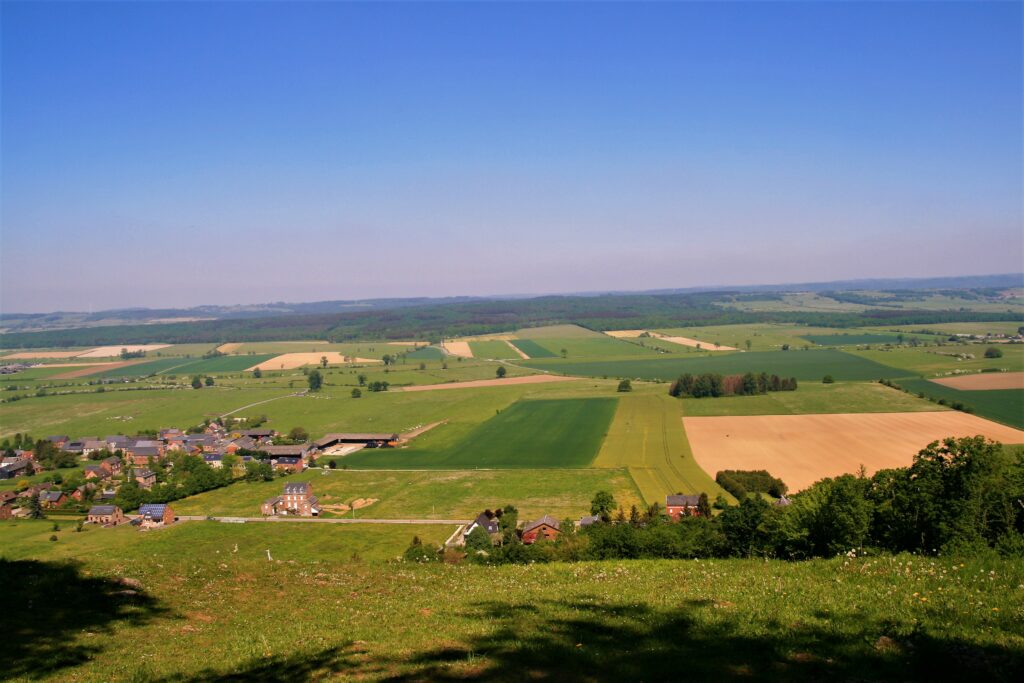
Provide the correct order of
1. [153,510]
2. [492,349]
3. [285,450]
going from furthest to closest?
[492,349]
[285,450]
[153,510]

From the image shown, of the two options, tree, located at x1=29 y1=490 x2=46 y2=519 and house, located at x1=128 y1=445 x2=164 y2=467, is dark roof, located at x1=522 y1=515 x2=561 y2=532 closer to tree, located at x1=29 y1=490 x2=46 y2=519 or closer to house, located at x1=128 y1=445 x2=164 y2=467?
tree, located at x1=29 y1=490 x2=46 y2=519

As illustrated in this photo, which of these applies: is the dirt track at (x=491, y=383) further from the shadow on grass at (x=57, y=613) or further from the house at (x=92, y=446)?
the shadow on grass at (x=57, y=613)

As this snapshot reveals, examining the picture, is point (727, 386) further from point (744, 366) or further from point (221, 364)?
point (221, 364)

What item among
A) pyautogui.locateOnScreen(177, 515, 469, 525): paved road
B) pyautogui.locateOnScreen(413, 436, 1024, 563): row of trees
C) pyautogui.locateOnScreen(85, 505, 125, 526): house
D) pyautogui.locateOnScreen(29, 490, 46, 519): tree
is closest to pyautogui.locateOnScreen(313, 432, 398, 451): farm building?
pyautogui.locateOnScreen(177, 515, 469, 525): paved road

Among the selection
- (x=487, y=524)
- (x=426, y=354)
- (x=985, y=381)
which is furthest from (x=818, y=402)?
(x=426, y=354)

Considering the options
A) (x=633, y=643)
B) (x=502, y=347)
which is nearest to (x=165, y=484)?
(x=633, y=643)

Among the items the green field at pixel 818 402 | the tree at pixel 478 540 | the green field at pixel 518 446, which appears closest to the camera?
the tree at pixel 478 540

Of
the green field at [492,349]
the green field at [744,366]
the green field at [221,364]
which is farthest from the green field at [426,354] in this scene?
the green field at [221,364]
